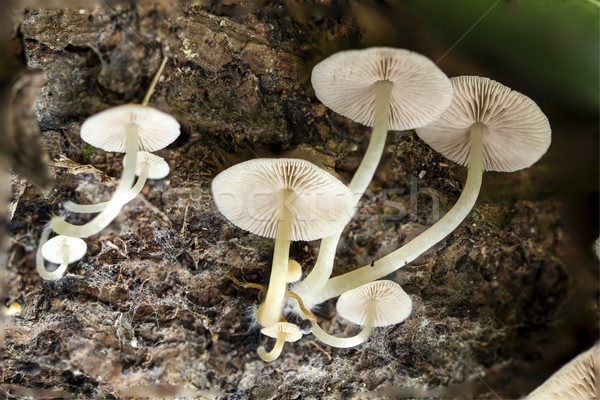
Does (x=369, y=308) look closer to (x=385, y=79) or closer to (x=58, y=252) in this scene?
(x=385, y=79)

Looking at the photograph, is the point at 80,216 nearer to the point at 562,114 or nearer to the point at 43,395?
the point at 43,395

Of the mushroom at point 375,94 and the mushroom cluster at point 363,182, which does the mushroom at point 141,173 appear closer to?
the mushroom cluster at point 363,182

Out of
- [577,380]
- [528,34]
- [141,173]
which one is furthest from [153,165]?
[577,380]

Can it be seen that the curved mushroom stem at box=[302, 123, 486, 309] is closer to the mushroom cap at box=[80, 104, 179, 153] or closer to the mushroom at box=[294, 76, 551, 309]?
the mushroom at box=[294, 76, 551, 309]

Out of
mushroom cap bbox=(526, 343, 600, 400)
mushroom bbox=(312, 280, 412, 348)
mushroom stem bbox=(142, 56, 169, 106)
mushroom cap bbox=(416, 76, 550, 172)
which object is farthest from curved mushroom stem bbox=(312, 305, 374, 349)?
mushroom stem bbox=(142, 56, 169, 106)

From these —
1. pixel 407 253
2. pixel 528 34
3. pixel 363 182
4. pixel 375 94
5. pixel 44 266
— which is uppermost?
pixel 528 34

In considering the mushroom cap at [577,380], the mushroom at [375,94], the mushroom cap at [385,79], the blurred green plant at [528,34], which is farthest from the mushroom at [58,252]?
the mushroom cap at [577,380]

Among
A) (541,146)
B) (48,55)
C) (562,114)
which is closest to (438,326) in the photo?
(541,146)
